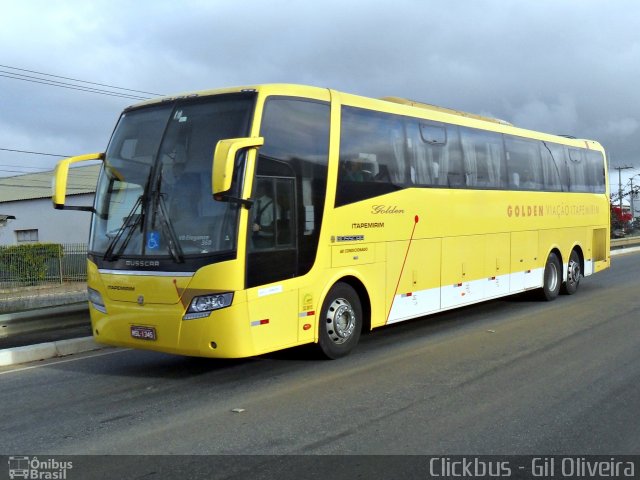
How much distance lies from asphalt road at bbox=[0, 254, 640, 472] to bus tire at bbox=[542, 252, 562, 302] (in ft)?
11.3

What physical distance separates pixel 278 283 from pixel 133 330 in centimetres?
175

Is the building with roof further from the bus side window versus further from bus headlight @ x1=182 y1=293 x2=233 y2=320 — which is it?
bus headlight @ x1=182 y1=293 x2=233 y2=320

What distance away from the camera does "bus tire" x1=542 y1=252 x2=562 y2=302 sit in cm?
1323

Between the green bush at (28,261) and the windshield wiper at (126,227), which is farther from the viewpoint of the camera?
the green bush at (28,261)

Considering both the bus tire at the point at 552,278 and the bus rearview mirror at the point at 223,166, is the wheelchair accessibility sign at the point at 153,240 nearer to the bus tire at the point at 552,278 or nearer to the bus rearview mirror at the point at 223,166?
the bus rearview mirror at the point at 223,166

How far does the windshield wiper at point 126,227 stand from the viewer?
23.1ft

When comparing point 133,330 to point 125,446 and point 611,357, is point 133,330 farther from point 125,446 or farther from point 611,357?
point 611,357

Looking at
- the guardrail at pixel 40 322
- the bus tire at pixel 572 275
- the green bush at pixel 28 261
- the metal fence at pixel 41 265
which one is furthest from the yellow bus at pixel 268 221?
the green bush at pixel 28 261

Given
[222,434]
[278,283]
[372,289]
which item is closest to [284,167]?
[278,283]

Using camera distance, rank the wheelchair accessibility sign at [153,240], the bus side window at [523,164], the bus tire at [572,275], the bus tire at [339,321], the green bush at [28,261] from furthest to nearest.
→ 1. the green bush at [28,261]
2. the bus tire at [572,275]
3. the bus side window at [523,164]
4. the bus tire at [339,321]
5. the wheelchair accessibility sign at [153,240]

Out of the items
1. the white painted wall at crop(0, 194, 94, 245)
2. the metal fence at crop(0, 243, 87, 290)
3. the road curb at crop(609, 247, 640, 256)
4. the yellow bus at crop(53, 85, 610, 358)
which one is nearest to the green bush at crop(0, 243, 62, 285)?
the metal fence at crop(0, 243, 87, 290)

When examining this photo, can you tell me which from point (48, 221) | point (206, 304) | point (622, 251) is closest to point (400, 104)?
point (206, 304)

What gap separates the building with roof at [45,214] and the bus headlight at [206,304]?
121 feet

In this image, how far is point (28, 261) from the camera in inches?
944
